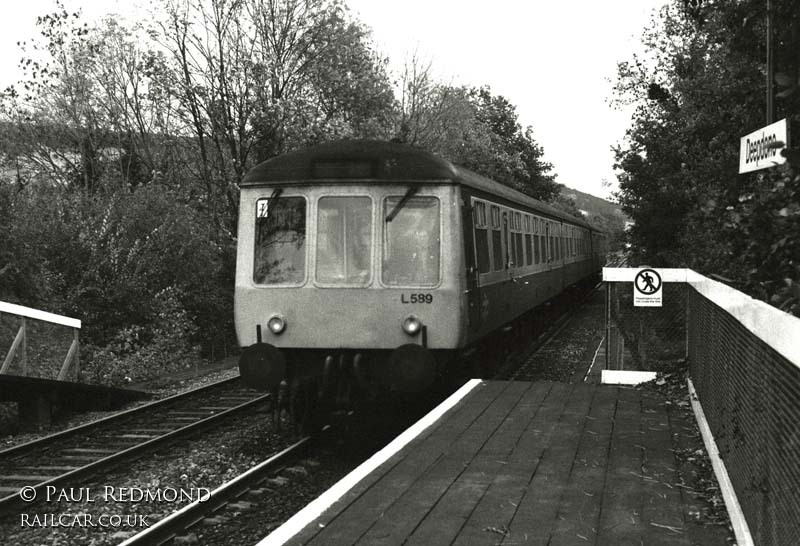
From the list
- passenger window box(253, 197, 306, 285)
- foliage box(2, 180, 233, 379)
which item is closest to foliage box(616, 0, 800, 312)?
passenger window box(253, 197, 306, 285)

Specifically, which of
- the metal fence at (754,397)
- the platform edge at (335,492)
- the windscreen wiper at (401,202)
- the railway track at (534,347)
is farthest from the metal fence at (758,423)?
the railway track at (534,347)

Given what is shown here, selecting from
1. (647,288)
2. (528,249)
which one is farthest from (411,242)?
(528,249)

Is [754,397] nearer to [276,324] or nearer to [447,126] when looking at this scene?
[276,324]

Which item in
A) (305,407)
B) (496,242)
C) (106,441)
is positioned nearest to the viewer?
(305,407)

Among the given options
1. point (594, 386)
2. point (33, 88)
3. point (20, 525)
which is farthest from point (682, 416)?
point (33, 88)

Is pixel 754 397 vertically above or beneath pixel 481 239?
beneath

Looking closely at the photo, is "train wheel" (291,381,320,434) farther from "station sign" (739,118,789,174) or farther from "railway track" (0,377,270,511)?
"station sign" (739,118,789,174)

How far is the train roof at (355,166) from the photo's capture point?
28.7ft

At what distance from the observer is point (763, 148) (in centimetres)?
558

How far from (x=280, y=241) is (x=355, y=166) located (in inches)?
41.1

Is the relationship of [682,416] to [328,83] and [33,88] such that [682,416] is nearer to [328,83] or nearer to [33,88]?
[328,83]

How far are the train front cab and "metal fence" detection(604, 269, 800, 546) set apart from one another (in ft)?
Answer: 7.84

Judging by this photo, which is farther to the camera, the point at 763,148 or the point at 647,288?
the point at 647,288

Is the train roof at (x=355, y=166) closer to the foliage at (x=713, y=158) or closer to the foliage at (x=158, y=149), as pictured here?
the foliage at (x=713, y=158)
